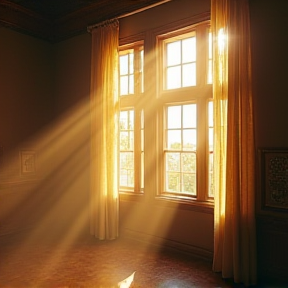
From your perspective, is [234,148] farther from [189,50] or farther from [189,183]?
[189,50]

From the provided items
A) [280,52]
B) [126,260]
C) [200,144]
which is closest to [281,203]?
[200,144]

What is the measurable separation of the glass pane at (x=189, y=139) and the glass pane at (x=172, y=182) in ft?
1.38

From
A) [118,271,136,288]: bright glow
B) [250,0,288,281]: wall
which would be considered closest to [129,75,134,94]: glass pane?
[250,0,288,281]: wall

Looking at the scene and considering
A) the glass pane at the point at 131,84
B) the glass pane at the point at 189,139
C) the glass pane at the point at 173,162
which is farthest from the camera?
Result: the glass pane at the point at 131,84

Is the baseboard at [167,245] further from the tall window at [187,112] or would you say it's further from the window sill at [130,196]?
the tall window at [187,112]

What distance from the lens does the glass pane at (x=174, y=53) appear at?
4243mm

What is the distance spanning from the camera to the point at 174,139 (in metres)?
4.28

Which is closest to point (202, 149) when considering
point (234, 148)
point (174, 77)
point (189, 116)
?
point (189, 116)

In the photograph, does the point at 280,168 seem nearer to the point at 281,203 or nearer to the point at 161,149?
the point at 281,203

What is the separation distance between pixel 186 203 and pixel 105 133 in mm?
1613

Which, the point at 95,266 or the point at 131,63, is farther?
the point at 131,63

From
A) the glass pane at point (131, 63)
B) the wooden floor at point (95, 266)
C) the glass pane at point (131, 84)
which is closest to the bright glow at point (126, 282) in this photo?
the wooden floor at point (95, 266)

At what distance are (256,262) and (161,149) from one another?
6.17ft

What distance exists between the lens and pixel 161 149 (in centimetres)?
432
